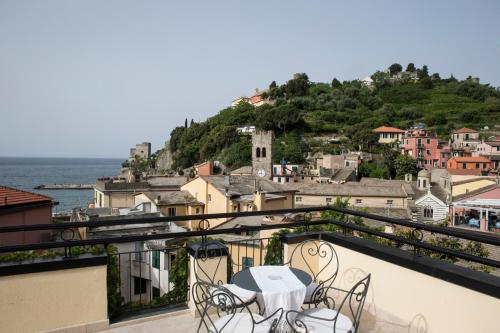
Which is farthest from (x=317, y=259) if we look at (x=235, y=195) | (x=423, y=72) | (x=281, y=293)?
(x=423, y=72)

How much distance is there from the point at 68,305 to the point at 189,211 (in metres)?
27.8

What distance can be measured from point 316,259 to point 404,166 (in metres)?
51.4

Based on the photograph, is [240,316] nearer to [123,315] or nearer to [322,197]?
[123,315]

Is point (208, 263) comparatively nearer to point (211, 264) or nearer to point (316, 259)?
point (211, 264)

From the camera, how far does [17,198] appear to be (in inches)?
563

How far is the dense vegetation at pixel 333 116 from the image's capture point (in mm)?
64938

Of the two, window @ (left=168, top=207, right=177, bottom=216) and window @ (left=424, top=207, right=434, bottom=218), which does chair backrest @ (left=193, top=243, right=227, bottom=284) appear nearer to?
window @ (left=168, top=207, right=177, bottom=216)

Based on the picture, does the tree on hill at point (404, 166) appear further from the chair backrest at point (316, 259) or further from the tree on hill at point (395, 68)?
the tree on hill at point (395, 68)

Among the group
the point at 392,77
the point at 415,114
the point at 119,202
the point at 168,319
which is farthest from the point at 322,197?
the point at 392,77

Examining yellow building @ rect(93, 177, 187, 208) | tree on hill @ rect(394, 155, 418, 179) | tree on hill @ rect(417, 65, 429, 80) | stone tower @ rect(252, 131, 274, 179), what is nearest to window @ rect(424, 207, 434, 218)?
tree on hill @ rect(394, 155, 418, 179)

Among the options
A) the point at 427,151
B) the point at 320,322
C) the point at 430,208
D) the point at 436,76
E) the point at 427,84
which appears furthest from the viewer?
the point at 436,76

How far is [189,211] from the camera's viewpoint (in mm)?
30922

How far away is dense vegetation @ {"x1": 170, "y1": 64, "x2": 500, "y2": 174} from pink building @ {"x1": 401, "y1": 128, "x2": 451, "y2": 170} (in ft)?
19.5

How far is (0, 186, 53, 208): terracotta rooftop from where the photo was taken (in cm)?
1354
